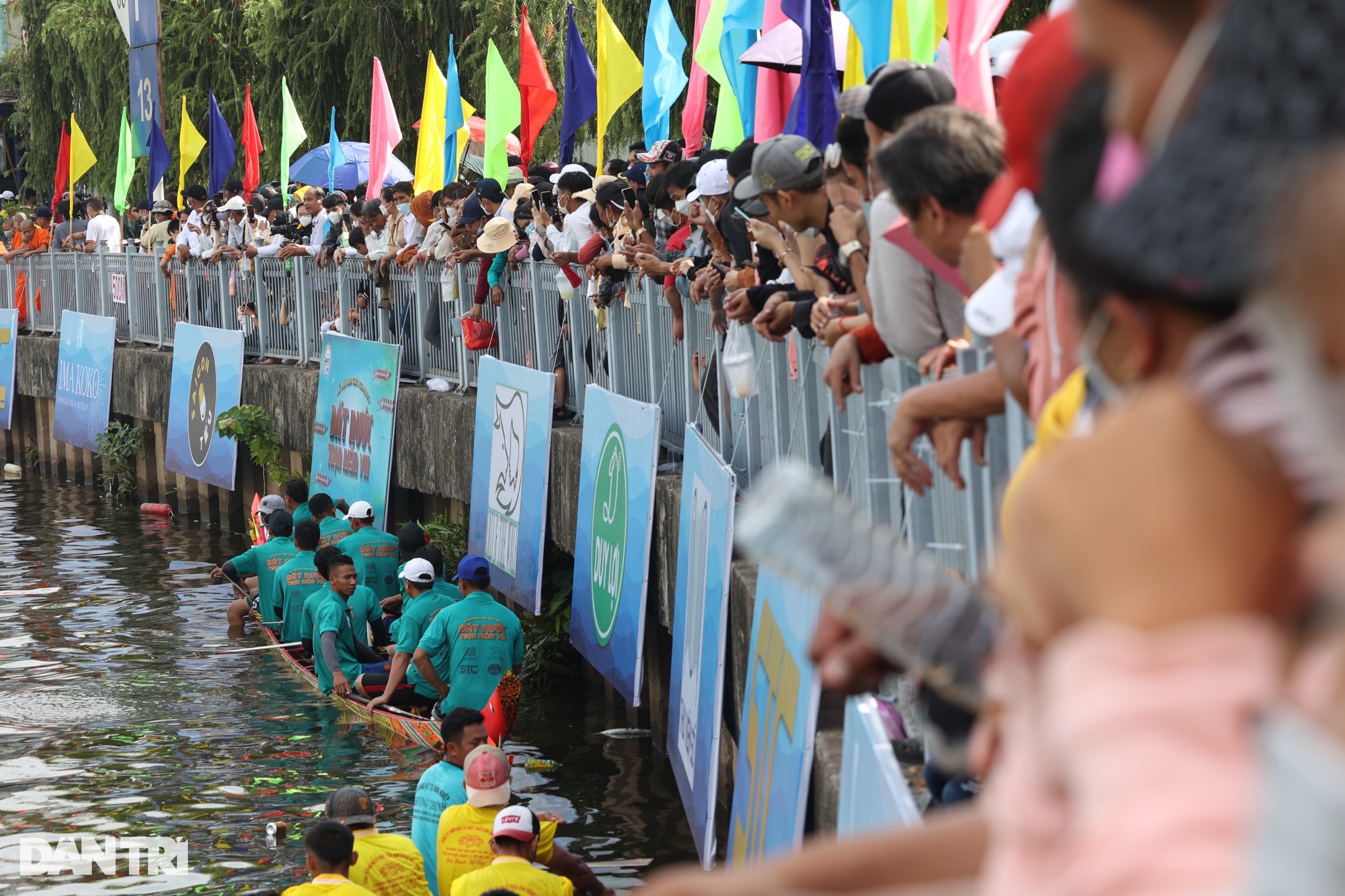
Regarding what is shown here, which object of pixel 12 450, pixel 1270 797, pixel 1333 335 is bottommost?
pixel 12 450

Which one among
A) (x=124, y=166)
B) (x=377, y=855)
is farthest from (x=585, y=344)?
(x=124, y=166)

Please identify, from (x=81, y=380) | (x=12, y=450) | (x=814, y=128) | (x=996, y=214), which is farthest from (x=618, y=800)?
(x=12, y=450)

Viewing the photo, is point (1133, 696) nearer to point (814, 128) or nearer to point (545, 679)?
point (814, 128)

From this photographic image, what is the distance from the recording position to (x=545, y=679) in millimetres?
14016

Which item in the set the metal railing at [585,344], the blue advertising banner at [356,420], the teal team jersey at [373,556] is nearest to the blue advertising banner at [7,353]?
the metal railing at [585,344]

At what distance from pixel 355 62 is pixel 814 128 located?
769 inches

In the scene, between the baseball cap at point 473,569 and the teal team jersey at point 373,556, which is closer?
the baseball cap at point 473,569

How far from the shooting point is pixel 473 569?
11.8 metres

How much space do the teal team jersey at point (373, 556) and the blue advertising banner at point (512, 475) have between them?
0.74 meters

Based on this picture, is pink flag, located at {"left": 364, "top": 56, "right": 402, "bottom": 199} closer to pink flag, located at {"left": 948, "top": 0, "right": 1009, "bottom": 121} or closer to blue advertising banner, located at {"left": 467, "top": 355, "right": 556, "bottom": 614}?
blue advertising banner, located at {"left": 467, "top": 355, "right": 556, "bottom": 614}

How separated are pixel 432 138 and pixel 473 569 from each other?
7941 mm

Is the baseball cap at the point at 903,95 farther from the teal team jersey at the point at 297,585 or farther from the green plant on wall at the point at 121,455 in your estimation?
the green plant on wall at the point at 121,455

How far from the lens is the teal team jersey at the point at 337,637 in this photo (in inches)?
532

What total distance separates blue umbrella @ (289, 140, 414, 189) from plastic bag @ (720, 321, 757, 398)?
15.0m
